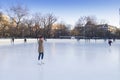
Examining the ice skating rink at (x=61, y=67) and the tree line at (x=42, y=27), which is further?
the tree line at (x=42, y=27)

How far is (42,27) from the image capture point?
7400 centimetres

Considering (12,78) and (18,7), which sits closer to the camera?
(12,78)

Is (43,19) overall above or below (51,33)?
above

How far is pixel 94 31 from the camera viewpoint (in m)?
79.1

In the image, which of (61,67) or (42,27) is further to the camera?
(42,27)

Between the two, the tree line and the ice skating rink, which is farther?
A: the tree line

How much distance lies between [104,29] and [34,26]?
87.8 feet

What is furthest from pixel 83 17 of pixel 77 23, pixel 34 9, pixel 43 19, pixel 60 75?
pixel 60 75

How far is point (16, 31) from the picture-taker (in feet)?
190

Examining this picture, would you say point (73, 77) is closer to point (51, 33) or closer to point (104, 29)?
point (51, 33)

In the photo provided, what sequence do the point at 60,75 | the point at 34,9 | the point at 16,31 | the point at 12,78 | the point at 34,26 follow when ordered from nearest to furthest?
1. the point at 12,78
2. the point at 60,75
3. the point at 16,31
4. the point at 34,9
5. the point at 34,26

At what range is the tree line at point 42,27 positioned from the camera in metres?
57.0

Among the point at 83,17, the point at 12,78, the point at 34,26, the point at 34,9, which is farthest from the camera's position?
the point at 83,17

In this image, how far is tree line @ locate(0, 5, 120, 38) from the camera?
187ft
